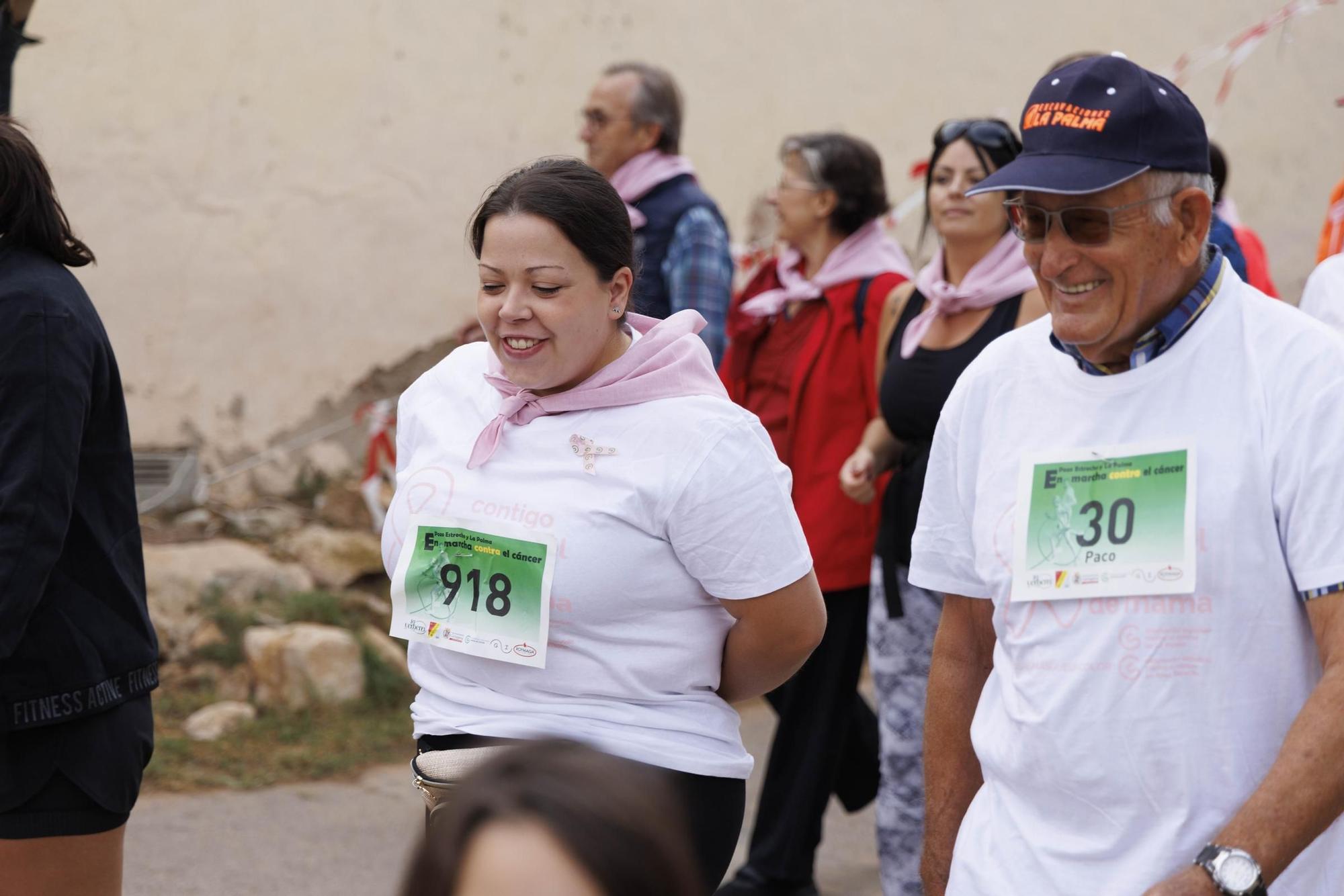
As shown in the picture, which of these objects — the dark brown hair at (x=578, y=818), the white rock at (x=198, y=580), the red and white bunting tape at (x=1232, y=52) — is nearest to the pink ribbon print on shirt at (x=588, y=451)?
the dark brown hair at (x=578, y=818)

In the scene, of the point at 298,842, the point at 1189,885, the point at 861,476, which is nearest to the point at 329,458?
the point at 298,842

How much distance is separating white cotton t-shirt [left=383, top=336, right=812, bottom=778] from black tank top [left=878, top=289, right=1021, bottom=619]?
4.61 feet

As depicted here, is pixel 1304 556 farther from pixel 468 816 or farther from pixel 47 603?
pixel 47 603

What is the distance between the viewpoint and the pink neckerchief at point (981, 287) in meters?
3.88

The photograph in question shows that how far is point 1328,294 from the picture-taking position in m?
3.03

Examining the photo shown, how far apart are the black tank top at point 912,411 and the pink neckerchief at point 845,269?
702 millimetres

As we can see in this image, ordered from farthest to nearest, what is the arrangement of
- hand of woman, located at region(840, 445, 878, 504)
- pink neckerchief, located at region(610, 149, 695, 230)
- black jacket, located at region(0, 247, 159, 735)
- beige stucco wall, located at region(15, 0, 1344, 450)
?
beige stucco wall, located at region(15, 0, 1344, 450) < pink neckerchief, located at region(610, 149, 695, 230) < hand of woman, located at region(840, 445, 878, 504) < black jacket, located at region(0, 247, 159, 735)

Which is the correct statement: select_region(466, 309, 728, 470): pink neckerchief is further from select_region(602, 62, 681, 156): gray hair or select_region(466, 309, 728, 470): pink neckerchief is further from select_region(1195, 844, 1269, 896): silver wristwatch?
select_region(602, 62, 681, 156): gray hair

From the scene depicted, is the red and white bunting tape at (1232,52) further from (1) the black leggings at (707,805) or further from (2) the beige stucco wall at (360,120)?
(1) the black leggings at (707,805)

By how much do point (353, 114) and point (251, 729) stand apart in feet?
10.3

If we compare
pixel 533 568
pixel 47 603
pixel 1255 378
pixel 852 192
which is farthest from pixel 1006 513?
pixel 852 192

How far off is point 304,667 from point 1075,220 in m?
4.38

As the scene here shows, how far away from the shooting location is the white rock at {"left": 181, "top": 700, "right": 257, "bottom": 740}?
559 centimetres

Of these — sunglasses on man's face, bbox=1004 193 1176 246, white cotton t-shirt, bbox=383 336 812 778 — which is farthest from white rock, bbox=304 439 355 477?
sunglasses on man's face, bbox=1004 193 1176 246
